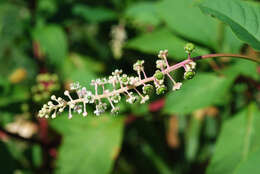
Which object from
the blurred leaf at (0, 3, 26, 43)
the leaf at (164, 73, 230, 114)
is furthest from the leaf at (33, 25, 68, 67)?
the leaf at (164, 73, 230, 114)

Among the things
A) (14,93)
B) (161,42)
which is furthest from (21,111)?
(161,42)

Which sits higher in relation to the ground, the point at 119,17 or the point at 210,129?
the point at 119,17

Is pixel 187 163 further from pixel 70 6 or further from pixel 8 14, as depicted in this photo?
pixel 8 14

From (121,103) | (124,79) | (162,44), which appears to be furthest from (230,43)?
(124,79)

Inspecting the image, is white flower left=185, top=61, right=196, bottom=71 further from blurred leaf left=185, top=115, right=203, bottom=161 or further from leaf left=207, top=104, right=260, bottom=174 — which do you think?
blurred leaf left=185, top=115, right=203, bottom=161

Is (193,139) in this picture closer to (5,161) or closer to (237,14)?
(5,161)

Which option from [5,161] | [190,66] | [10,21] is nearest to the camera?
[190,66]

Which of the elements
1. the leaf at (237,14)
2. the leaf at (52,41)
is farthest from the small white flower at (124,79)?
the leaf at (52,41)
